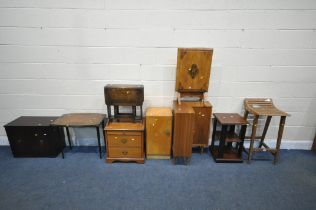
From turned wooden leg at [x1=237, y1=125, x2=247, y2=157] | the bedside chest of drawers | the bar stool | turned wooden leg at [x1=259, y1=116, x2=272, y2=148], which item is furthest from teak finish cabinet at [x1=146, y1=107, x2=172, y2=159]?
turned wooden leg at [x1=259, y1=116, x2=272, y2=148]

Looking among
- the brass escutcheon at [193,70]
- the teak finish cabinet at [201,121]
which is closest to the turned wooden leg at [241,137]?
the teak finish cabinet at [201,121]

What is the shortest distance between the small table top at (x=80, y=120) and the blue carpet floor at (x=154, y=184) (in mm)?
570

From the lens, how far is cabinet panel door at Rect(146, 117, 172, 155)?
238 centimetres

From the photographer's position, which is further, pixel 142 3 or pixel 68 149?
pixel 68 149

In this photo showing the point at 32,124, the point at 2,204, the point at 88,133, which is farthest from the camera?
the point at 88,133

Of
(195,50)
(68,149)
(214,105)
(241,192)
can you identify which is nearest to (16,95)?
(68,149)

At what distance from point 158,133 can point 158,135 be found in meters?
0.03

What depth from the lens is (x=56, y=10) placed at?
2.37 metres

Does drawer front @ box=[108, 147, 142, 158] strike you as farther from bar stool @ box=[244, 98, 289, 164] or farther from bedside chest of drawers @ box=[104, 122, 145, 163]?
bar stool @ box=[244, 98, 289, 164]

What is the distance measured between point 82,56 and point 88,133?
3.90 feet

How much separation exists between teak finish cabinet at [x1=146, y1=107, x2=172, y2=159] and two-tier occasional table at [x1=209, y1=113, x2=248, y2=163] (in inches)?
26.9

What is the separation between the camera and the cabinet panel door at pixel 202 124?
2465 mm

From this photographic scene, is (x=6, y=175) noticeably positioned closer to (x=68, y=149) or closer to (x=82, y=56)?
(x=68, y=149)

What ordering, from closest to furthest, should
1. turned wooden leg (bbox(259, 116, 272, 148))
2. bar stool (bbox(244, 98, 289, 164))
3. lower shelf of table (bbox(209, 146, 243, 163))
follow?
bar stool (bbox(244, 98, 289, 164))
lower shelf of table (bbox(209, 146, 243, 163))
turned wooden leg (bbox(259, 116, 272, 148))
